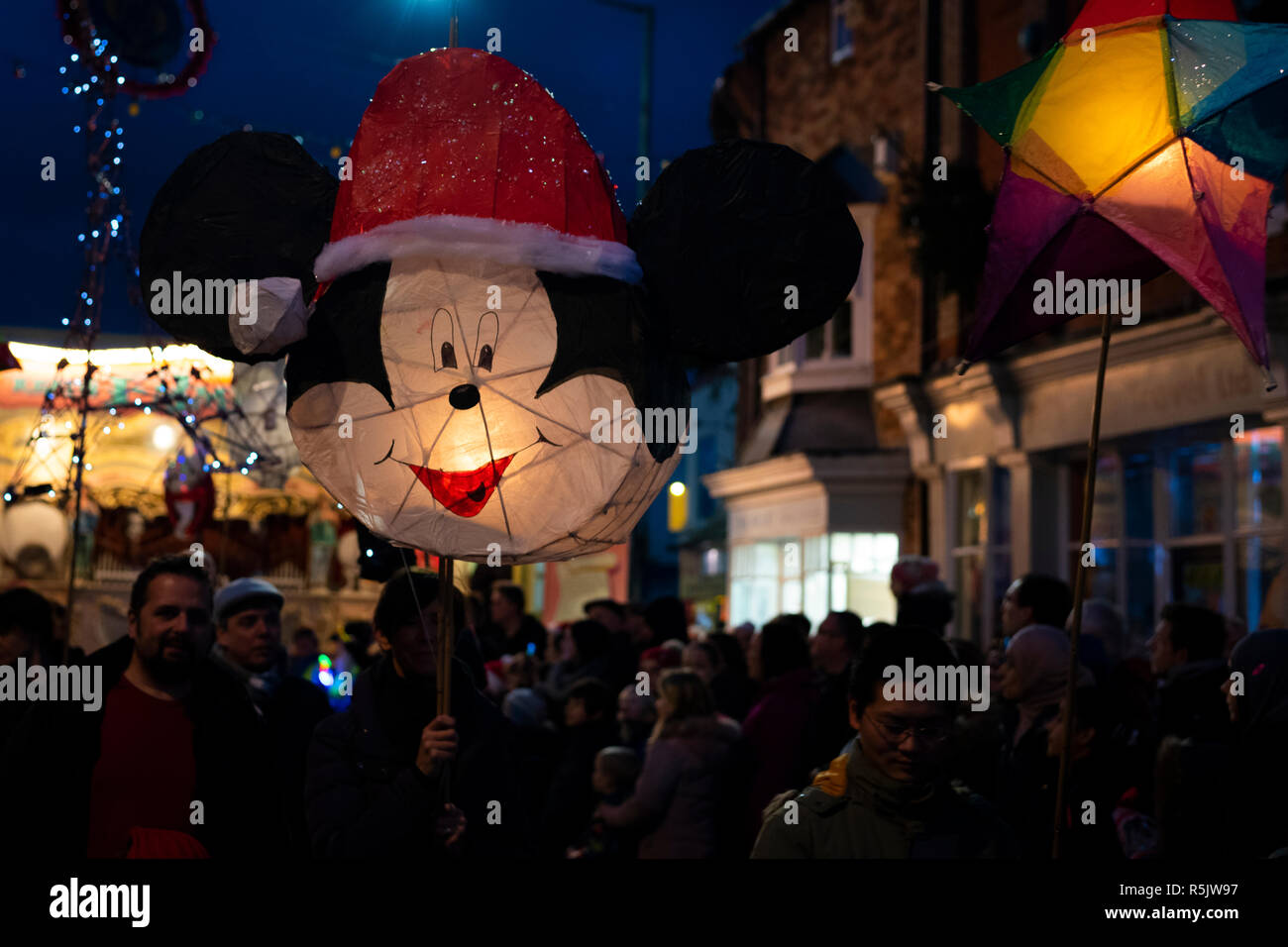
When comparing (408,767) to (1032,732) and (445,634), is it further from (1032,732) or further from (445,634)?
(1032,732)

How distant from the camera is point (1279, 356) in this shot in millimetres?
10094

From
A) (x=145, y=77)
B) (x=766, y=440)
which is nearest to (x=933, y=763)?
(x=145, y=77)

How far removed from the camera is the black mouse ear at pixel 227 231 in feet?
10.6

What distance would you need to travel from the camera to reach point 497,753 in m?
3.85

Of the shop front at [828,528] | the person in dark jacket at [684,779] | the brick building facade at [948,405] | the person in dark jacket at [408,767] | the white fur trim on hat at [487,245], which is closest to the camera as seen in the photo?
the white fur trim on hat at [487,245]

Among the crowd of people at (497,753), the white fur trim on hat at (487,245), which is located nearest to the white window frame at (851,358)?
the crowd of people at (497,753)

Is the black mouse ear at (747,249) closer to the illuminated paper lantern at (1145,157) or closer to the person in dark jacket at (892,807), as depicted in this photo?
the illuminated paper lantern at (1145,157)

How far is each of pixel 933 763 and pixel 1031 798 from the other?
58.6 inches

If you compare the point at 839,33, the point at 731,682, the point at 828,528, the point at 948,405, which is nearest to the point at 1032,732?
the point at 731,682

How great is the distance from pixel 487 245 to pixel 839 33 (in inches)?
623

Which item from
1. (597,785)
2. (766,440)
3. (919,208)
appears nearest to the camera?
(597,785)

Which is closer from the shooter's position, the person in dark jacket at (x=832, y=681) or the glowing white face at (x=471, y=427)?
the glowing white face at (x=471, y=427)

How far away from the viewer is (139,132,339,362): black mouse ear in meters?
3.23
